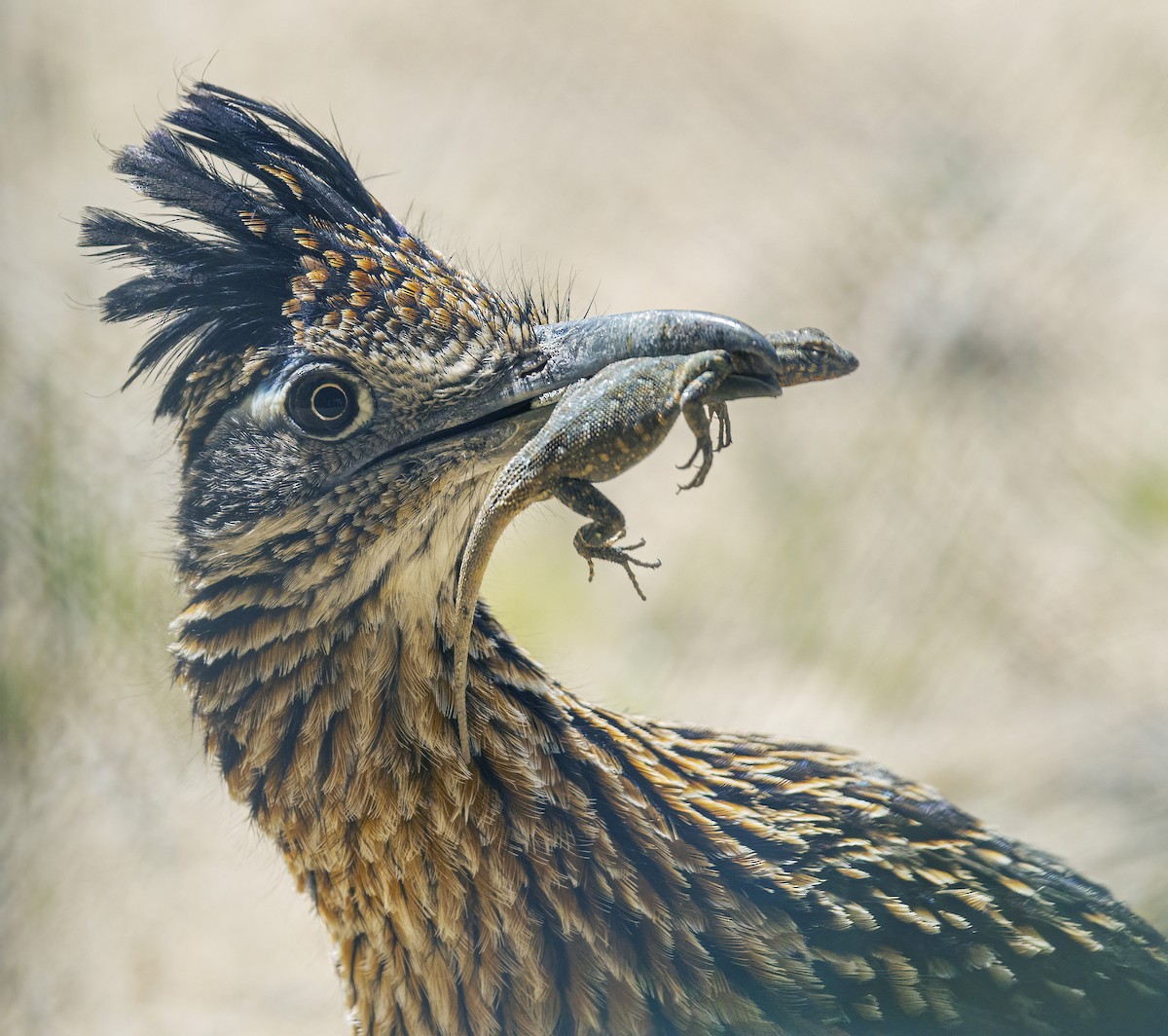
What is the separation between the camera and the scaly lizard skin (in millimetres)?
1830

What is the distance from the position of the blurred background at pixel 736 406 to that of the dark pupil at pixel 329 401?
2.22m

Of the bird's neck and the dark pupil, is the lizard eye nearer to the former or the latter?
the dark pupil

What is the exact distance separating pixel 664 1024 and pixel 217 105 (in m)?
1.78

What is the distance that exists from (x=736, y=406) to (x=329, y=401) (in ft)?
11.5

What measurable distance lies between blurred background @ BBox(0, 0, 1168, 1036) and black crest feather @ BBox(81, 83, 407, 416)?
2.01 meters

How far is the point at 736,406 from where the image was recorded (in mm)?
5418

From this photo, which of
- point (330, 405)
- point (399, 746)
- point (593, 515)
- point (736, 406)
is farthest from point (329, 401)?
point (736, 406)

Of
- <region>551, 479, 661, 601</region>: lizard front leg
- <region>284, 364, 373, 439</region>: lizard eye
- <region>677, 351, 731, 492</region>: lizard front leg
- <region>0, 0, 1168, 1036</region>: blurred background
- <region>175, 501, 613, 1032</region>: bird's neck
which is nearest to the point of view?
<region>677, 351, 731, 492</region>: lizard front leg

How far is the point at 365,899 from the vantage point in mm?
2324

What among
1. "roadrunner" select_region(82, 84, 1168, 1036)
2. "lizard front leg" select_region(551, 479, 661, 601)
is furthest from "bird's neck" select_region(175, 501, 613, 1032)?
"lizard front leg" select_region(551, 479, 661, 601)

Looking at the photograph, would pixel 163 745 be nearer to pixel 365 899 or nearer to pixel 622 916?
pixel 365 899

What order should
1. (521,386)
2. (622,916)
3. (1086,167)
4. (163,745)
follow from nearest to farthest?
(521,386), (622,916), (163,745), (1086,167)

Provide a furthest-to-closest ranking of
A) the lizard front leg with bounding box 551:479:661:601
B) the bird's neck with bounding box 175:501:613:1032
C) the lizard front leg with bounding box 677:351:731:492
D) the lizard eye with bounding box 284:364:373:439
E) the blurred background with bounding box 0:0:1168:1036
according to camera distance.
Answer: the blurred background with bounding box 0:0:1168:1036 → the bird's neck with bounding box 175:501:613:1032 → the lizard eye with bounding box 284:364:373:439 → the lizard front leg with bounding box 551:479:661:601 → the lizard front leg with bounding box 677:351:731:492

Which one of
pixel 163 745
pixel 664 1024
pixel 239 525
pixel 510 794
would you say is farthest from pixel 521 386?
pixel 163 745
